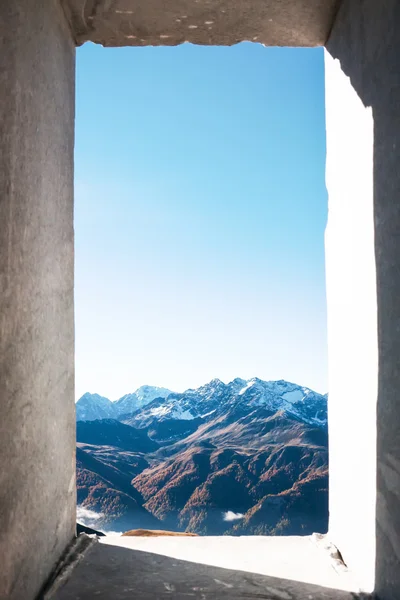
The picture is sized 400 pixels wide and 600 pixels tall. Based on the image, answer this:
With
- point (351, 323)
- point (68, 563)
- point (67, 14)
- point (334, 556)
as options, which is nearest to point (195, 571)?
point (68, 563)

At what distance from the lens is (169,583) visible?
2.17 metres

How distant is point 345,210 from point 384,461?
1076 mm

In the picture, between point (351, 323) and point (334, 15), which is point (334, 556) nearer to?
point (351, 323)

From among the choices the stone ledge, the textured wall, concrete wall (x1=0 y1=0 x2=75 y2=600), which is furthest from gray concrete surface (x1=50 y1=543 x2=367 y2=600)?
the textured wall

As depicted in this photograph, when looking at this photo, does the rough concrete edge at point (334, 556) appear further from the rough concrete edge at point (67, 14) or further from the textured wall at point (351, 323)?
the rough concrete edge at point (67, 14)

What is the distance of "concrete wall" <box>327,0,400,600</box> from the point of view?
1.83 metres

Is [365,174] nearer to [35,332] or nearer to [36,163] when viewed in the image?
[36,163]

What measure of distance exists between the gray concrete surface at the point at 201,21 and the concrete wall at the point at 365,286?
0.48ft

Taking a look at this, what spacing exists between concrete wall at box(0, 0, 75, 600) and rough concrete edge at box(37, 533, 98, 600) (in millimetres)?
42

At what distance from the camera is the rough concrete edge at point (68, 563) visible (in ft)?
6.72

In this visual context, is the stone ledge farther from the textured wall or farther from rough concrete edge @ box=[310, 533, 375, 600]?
the textured wall

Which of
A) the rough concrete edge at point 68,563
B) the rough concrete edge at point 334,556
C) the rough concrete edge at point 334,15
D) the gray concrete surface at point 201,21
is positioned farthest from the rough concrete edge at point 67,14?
the rough concrete edge at point 334,556

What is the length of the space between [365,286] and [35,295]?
47.3 inches

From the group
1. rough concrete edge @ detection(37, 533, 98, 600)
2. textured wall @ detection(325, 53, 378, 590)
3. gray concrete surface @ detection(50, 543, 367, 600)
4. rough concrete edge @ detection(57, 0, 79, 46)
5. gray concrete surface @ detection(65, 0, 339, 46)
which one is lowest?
gray concrete surface @ detection(50, 543, 367, 600)
